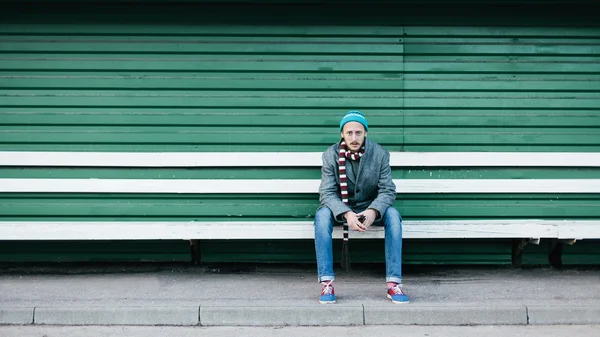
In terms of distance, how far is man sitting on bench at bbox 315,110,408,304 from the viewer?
17.3 ft

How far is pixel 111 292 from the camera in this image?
5461 mm

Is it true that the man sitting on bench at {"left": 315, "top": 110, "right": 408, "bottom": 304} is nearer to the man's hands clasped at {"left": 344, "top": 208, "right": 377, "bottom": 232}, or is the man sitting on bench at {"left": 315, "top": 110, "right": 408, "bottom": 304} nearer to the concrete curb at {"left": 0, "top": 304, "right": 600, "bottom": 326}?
the man's hands clasped at {"left": 344, "top": 208, "right": 377, "bottom": 232}

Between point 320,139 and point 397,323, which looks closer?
point 397,323

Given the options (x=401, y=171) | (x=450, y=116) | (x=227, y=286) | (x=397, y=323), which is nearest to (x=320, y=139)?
(x=401, y=171)

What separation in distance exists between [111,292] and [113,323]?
0.60m

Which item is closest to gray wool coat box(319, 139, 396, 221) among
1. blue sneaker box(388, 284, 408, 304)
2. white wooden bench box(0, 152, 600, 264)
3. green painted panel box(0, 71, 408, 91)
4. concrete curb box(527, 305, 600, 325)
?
white wooden bench box(0, 152, 600, 264)

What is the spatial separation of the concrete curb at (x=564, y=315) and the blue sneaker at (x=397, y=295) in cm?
99

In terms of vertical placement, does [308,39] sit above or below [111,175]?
above

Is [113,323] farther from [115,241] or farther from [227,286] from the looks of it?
[115,241]

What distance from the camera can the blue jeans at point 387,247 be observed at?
5.22 meters

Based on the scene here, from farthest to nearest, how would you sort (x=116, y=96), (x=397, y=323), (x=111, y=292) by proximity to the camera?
(x=116, y=96)
(x=111, y=292)
(x=397, y=323)

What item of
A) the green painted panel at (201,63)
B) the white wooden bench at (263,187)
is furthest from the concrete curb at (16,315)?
the green painted panel at (201,63)

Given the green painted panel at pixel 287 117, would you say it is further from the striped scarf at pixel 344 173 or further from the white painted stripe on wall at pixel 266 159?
the striped scarf at pixel 344 173

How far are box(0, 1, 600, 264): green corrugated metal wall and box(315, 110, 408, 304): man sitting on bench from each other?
705 millimetres
